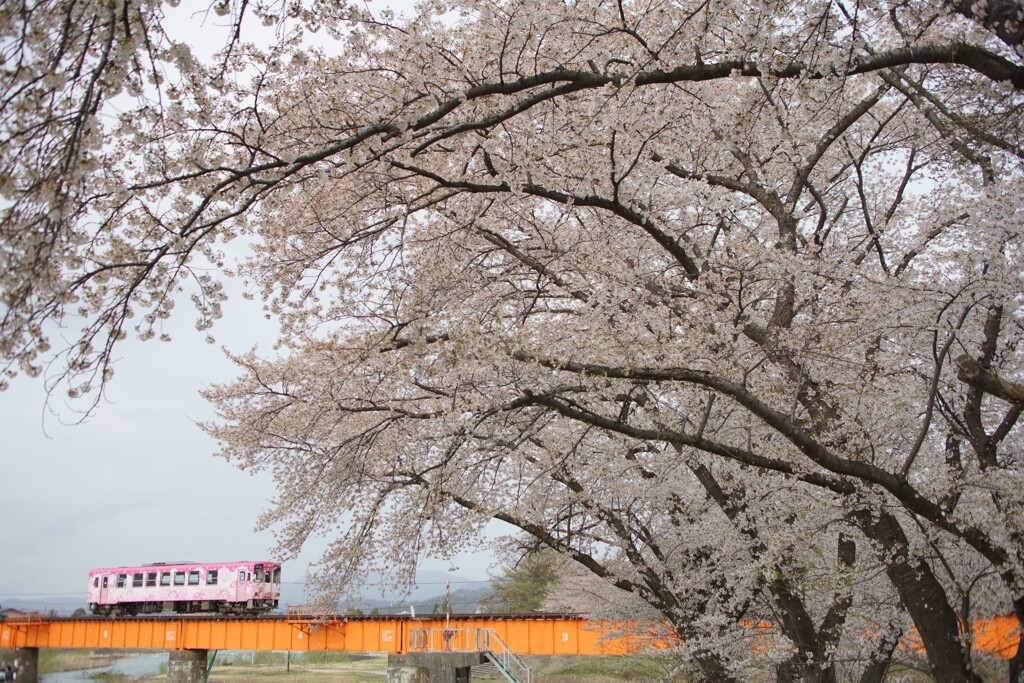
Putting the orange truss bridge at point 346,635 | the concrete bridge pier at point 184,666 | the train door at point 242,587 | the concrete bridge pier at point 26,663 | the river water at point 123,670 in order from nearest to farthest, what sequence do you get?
the orange truss bridge at point 346,635 → the concrete bridge pier at point 184,666 → the train door at point 242,587 → the concrete bridge pier at point 26,663 → the river water at point 123,670

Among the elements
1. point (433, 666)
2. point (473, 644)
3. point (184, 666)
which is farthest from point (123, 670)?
point (433, 666)

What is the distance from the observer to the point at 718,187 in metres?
8.95

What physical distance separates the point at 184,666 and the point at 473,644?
1091cm

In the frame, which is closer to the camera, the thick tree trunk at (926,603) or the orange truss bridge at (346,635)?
the thick tree trunk at (926,603)

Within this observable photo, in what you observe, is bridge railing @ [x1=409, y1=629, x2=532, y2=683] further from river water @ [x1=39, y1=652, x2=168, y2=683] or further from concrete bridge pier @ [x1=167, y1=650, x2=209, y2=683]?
river water @ [x1=39, y1=652, x2=168, y2=683]

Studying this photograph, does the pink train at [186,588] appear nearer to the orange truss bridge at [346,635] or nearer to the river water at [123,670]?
the orange truss bridge at [346,635]

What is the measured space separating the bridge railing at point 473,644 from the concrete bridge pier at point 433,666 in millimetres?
437

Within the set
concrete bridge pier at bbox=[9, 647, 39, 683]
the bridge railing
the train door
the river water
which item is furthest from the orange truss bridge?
the river water

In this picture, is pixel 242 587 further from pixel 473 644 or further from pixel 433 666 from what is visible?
pixel 433 666

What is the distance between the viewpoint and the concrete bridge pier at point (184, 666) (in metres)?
23.2

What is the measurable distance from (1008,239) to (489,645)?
1532 cm

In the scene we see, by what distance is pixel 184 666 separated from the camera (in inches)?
918

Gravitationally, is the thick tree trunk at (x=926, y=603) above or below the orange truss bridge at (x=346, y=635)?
above

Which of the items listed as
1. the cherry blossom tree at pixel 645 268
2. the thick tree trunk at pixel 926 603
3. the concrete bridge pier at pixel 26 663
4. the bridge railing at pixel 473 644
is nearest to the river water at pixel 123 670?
the concrete bridge pier at pixel 26 663
